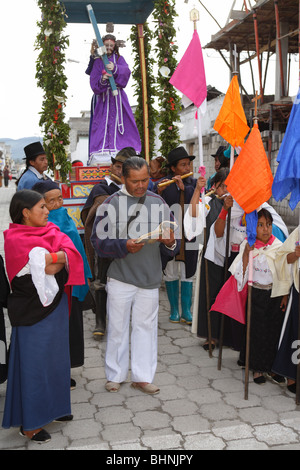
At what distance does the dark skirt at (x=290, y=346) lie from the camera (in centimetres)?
380

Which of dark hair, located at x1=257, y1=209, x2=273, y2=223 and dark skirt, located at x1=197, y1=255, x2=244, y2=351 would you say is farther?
dark skirt, located at x1=197, y1=255, x2=244, y2=351

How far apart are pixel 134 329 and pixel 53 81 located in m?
3.62

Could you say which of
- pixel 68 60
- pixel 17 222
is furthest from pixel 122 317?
pixel 68 60

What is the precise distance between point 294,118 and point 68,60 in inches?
142

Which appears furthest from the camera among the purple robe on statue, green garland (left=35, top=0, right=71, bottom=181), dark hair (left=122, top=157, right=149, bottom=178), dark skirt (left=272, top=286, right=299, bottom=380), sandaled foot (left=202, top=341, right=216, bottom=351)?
the purple robe on statue

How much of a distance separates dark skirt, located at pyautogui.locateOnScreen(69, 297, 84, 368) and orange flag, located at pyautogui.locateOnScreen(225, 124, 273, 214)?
1.59m

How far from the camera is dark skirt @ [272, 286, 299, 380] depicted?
380cm

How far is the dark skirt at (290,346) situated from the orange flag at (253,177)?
31.3 inches

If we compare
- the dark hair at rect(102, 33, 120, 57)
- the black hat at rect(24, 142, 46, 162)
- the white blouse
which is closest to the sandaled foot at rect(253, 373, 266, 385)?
the white blouse

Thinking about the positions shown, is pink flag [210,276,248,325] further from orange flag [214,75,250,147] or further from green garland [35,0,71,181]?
green garland [35,0,71,181]

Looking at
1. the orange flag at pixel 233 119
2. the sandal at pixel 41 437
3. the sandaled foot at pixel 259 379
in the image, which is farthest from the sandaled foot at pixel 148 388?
the orange flag at pixel 233 119

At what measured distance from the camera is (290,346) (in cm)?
383

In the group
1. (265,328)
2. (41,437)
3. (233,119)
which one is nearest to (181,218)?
(233,119)

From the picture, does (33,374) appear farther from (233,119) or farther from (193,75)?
(193,75)
